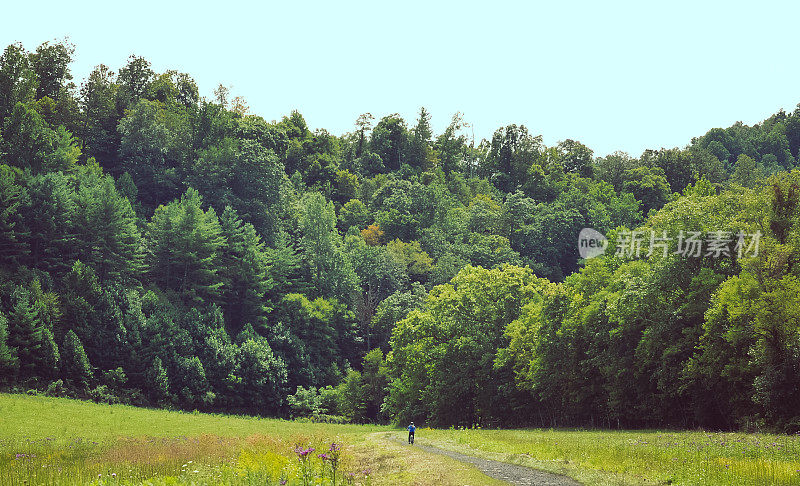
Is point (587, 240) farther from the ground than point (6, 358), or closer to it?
farther from the ground

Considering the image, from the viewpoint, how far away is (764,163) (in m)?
142

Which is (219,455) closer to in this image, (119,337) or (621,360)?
(621,360)

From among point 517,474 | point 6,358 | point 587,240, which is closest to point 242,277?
point 6,358

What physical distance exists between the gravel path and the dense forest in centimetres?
1804

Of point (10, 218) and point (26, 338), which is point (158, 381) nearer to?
point (26, 338)

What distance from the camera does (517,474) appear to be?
21656 millimetres

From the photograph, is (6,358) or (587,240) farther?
(587,240)

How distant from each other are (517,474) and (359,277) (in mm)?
75873

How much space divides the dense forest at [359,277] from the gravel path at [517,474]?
18041 mm

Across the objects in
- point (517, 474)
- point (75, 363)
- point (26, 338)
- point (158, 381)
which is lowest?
point (158, 381)

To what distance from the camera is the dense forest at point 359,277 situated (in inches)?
1681

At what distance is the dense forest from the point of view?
42.7 metres

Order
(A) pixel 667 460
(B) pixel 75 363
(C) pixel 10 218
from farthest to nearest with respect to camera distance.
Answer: (C) pixel 10 218 < (B) pixel 75 363 < (A) pixel 667 460

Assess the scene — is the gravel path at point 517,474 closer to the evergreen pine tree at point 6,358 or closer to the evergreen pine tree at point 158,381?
the evergreen pine tree at point 6,358
